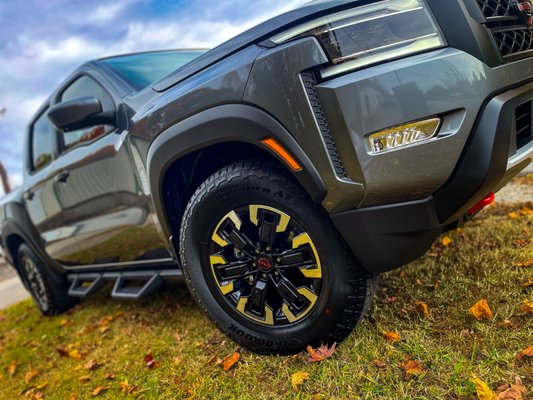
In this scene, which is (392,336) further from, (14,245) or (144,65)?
(14,245)

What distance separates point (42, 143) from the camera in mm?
3816

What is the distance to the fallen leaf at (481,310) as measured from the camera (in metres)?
1.90

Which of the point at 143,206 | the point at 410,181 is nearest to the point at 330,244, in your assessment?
the point at 410,181

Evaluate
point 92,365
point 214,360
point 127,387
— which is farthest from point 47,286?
point 214,360

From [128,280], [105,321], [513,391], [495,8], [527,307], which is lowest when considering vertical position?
[105,321]

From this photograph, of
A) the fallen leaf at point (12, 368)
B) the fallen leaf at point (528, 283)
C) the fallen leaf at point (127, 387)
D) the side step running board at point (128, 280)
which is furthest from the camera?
the fallen leaf at point (12, 368)

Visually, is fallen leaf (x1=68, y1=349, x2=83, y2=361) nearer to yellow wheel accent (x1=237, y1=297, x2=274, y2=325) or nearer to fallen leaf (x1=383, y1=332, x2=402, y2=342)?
yellow wheel accent (x1=237, y1=297, x2=274, y2=325)

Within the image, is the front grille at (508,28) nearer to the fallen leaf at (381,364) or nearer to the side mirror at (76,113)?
the fallen leaf at (381,364)

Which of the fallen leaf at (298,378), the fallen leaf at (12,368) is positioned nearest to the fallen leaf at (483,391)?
the fallen leaf at (298,378)

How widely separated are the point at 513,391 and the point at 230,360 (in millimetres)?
1222

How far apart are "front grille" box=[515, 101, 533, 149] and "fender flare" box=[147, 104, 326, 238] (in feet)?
2.75

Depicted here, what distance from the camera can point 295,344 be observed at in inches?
75.5

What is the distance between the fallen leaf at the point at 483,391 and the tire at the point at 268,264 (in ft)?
1.57

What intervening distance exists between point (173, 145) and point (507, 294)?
171cm
